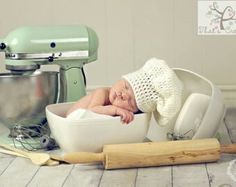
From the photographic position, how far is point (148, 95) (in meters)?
1.20

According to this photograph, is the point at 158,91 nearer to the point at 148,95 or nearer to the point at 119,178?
the point at 148,95

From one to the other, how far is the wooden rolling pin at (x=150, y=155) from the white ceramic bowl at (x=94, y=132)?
0.04 m

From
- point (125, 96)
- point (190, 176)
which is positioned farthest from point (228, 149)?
point (125, 96)

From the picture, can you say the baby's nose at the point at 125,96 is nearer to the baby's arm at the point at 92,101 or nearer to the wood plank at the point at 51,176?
the baby's arm at the point at 92,101

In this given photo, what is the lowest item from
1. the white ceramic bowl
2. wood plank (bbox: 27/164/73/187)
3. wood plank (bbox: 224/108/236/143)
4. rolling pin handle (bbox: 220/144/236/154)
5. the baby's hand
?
wood plank (bbox: 224/108/236/143)

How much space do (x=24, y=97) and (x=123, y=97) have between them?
261mm

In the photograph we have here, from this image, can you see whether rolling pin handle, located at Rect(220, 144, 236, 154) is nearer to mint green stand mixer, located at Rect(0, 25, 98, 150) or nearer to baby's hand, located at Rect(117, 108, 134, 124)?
baby's hand, located at Rect(117, 108, 134, 124)

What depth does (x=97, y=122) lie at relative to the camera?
3.79 feet

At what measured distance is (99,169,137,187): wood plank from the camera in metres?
1.03

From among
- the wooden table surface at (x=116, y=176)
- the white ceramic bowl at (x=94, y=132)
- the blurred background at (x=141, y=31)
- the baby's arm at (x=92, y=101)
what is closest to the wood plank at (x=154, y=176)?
the wooden table surface at (x=116, y=176)

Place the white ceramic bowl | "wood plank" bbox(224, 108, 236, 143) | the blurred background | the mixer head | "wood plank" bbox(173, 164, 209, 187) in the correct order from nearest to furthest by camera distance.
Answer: "wood plank" bbox(173, 164, 209, 187)
the white ceramic bowl
the mixer head
"wood plank" bbox(224, 108, 236, 143)
the blurred background

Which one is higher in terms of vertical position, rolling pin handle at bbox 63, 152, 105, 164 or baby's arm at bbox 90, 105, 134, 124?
baby's arm at bbox 90, 105, 134, 124

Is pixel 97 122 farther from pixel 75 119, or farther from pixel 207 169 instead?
pixel 207 169

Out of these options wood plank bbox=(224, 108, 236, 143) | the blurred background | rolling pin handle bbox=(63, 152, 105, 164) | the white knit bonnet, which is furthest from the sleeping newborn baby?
the blurred background
